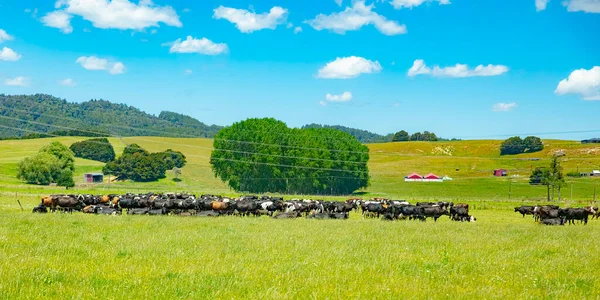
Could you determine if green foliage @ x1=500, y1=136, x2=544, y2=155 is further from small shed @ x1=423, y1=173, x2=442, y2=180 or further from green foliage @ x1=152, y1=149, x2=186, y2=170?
green foliage @ x1=152, y1=149, x2=186, y2=170

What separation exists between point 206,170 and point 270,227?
442 feet

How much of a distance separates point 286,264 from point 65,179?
106626mm

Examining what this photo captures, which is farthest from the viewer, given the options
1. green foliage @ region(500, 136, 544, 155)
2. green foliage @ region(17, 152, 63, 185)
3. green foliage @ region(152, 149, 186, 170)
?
green foliage @ region(500, 136, 544, 155)

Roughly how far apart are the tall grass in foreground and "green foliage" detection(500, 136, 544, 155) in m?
172

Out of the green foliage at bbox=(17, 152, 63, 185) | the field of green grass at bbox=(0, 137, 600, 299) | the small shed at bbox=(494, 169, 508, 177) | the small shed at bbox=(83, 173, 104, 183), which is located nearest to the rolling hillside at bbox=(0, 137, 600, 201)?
the small shed at bbox=(83, 173, 104, 183)

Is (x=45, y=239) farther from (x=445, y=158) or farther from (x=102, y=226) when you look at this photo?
(x=445, y=158)

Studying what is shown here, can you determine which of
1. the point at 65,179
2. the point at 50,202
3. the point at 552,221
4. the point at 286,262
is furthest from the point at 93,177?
the point at 286,262

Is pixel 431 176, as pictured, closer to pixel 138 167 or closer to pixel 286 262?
pixel 138 167

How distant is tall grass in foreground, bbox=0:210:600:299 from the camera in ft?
43.6

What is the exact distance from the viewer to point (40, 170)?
11875 centimetres

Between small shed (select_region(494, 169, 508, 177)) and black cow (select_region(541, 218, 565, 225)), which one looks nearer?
black cow (select_region(541, 218, 565, 225))

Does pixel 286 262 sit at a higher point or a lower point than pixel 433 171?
higher

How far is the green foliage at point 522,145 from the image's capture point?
18638cm

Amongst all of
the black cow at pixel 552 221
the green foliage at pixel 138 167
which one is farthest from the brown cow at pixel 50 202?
the green foliage at pixel 138 167
